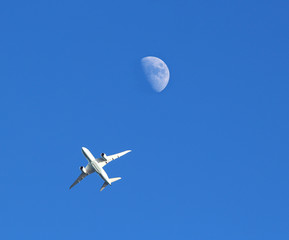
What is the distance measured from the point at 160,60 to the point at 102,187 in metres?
44.2

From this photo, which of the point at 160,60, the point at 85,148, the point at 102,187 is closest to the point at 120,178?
the point at 102,187

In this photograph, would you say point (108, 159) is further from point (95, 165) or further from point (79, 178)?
point (79, 178)

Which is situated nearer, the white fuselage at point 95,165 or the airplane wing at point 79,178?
the white fuselage at point 95,165

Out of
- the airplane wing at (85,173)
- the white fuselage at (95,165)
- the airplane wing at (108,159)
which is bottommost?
the white fuselage at (95,165)

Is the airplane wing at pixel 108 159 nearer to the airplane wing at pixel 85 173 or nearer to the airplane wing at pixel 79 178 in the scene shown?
the airplane wing at pixel 85 173

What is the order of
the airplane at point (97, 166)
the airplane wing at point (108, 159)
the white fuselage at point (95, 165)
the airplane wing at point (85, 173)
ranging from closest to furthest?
the white fuselage at point (95, 165) → the airplane at point (97, 166) → the airplane wing at point (85, 173) → the airplane wing at point (108, 159)

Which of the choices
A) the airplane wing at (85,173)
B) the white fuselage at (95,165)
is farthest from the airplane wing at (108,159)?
the white fuselage at (95,165)

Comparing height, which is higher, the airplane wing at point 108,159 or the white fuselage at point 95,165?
the airplane wing at point 108,159

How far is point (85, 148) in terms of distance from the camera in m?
155

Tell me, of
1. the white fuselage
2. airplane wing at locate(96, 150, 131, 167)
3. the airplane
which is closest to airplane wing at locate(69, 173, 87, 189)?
the airplane

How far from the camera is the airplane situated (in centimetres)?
15638

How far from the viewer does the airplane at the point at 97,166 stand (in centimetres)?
15638

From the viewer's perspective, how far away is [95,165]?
159 meters

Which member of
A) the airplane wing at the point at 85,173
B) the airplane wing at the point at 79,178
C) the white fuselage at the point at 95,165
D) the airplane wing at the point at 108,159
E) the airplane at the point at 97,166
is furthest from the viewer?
the airplane wing at the point at 79,178
